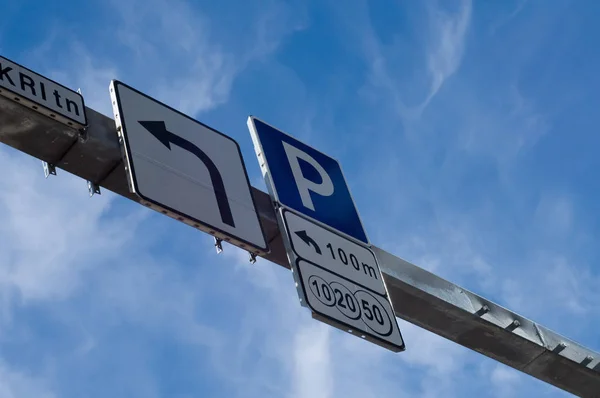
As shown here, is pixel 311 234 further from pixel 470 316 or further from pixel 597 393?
pixel 597 393

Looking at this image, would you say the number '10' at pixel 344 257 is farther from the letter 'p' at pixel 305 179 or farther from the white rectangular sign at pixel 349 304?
the letter 'p' at pixel 305 179

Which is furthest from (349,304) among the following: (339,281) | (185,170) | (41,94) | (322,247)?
(41,94)

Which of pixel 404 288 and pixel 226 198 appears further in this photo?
pixel 404 288

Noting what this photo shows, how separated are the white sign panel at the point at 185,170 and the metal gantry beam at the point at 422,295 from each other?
219 mm

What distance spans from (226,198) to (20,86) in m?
1.83

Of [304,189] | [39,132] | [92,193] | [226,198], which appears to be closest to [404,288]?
[304,189]

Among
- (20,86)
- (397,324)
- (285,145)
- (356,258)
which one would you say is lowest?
(397,324)

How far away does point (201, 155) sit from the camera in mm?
8898

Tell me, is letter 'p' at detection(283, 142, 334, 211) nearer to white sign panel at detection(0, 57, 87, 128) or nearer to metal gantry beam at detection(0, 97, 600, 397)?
metal gantry beam at detection(0, 97, 600, 397)

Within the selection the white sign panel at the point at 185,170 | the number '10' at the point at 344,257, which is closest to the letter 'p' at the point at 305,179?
the number '10' at the point at 344,257

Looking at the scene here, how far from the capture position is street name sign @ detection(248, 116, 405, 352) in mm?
8445

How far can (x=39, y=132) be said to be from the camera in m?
7.93

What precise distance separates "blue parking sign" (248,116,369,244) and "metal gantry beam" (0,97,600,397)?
239 millimetres

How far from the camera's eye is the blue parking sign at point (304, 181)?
9297 mm
